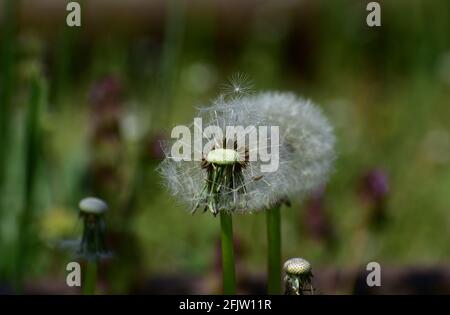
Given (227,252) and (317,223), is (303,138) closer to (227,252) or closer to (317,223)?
(227,252)

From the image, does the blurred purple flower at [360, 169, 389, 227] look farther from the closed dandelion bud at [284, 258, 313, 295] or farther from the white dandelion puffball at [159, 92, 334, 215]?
the closed dandelion bud at [284, 258, 313, 295]

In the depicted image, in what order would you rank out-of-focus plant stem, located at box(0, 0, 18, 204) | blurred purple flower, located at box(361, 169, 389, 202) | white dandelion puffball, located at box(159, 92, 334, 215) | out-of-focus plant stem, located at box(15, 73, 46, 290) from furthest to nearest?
blurred purple flower, located at box(361, 169, 389, 202) → out-of-focus plant stem, located at box(0, 0, 18, 204) → out-of-focus plant stem, located at box(15, 73, 46, 290) → white dandelion puffball, located at box(159, 92, 334, 215)

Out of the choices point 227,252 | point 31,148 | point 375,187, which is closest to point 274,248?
point 227,252

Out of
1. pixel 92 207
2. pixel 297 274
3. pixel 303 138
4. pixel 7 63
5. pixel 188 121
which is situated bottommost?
pixel 297 274

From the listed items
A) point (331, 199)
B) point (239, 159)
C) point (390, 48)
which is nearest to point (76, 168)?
point (331, 199)

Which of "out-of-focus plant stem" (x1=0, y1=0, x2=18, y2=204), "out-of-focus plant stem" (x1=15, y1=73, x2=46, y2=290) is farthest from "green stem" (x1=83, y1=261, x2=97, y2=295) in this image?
"out-of-focus plant stem" (x1=0, y1=0, x2=18, y2=204)
